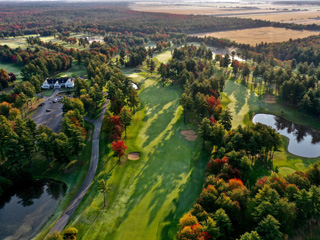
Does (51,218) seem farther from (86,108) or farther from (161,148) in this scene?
(86,108)

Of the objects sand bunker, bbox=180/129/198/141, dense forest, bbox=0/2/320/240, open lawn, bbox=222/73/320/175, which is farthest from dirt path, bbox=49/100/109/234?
open lawn, bbox=222/73/320/175

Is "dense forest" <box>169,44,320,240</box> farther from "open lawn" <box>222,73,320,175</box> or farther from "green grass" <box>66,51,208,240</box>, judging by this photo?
"green grass" <box>66,51,208,240</box>

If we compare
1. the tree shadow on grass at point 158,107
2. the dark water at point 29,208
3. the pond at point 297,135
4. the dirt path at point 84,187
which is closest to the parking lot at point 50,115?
the dirt path at point 84,187

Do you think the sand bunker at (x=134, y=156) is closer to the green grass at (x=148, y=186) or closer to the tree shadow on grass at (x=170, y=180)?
the green grass at (x=148, y=186)

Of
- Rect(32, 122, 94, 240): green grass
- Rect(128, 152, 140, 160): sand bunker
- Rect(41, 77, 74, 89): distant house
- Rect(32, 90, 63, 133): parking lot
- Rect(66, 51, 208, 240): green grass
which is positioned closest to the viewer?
Rect(66, 51, 208, 240): green grass

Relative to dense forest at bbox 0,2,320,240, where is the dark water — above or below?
below

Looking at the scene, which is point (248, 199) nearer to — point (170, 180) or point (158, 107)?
point (170, 180)
